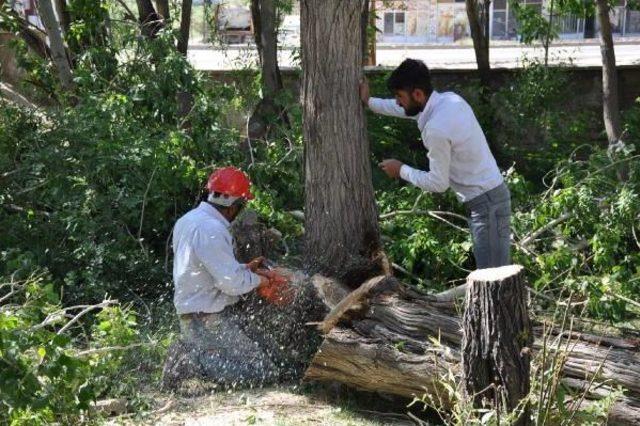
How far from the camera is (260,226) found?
8.01 m

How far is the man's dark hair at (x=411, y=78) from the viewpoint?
6.48 metres

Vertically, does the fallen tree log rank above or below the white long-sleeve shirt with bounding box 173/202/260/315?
below

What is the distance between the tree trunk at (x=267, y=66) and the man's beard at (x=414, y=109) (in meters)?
5.34

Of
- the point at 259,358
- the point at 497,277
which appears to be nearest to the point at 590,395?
the point at 497,277

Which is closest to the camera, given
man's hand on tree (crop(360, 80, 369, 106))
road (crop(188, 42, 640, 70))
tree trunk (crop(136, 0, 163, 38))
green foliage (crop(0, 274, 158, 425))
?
green foliage (crop(0, 274, 158, 425))

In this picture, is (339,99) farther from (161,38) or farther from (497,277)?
(161,38)

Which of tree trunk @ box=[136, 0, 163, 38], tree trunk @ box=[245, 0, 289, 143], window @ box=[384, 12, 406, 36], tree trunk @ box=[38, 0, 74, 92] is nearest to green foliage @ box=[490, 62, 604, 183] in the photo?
tree trunk @ box=[245, 0, 289, 143]

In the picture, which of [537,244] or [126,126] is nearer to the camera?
[537,244]

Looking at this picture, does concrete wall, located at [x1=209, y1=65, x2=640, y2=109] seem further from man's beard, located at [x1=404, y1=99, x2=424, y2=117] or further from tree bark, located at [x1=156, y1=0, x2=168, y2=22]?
man's beard, located at [x1=404, y1=99, x2=424, y2=117]

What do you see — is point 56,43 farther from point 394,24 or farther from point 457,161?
point 394,24

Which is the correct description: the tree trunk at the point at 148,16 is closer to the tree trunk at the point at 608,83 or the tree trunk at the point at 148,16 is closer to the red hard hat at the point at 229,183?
the tree trunk at the point at 608,83

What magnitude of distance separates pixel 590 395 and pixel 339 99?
2.65 metres

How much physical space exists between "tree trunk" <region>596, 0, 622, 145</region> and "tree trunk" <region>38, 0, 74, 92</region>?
6277 mm

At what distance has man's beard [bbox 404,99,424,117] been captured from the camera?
657 centimetres
